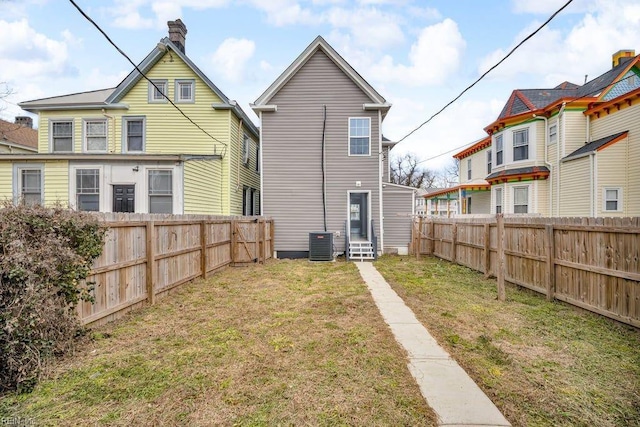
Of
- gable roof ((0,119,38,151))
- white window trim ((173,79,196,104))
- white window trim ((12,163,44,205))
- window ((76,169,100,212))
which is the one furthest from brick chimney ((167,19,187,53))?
gable roof ((0,119,38,151))

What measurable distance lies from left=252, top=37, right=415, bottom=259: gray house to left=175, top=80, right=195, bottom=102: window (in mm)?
3516

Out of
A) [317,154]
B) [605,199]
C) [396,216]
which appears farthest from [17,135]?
[605,199]

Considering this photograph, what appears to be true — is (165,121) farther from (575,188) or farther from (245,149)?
(575,188)

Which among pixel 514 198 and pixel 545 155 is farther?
pixel 514 198

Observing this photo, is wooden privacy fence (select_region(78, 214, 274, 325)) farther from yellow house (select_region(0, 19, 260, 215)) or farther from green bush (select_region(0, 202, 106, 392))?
yellow house (select_region(0, 19, 260, 215))

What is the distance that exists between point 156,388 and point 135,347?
3.89ft

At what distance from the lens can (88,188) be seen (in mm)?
11664

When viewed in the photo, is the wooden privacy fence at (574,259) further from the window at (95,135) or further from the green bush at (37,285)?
the window at (95,135)

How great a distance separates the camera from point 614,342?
3.92 meters

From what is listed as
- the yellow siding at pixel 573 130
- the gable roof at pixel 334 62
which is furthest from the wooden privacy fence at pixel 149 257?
the yellow siding at pixel 573 130

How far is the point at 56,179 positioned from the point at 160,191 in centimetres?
365

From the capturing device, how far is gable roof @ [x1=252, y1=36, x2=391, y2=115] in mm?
12055

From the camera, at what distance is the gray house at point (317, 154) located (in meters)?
12.3

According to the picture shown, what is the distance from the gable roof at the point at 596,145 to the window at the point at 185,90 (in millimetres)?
15961
